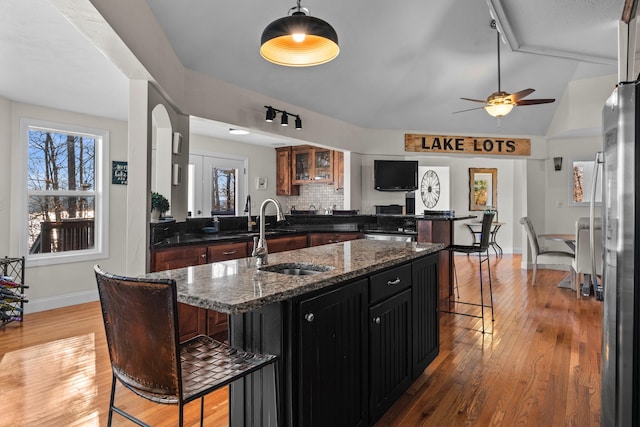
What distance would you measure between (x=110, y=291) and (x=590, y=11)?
4.47 metres

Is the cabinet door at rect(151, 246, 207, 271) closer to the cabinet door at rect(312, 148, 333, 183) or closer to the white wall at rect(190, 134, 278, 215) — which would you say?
the white wall at rect(190, 134, 278, 215)

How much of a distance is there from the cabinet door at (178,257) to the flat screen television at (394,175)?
12.2 feet

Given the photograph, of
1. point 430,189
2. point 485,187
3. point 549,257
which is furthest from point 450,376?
point 485,187

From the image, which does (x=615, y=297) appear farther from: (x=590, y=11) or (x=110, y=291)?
(x=590, y=11)

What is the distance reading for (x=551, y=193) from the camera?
7164mm

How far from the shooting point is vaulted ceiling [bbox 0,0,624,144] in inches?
123

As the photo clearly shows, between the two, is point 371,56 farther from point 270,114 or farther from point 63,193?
point 63,193

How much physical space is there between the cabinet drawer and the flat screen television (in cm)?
413

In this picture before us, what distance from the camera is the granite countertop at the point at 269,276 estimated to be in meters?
1.37

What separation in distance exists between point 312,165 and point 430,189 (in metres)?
3.47

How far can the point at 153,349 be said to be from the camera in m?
1.23

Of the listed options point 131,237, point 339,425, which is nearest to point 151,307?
point 339,425

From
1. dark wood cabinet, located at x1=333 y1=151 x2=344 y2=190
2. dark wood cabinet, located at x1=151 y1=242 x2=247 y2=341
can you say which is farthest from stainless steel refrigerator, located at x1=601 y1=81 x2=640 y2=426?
dark wood cabinet, located at x1=333 y1=151 x2=344 y2=190

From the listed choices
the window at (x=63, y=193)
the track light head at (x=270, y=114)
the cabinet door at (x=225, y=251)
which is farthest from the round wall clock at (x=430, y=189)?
the window at (x=63, y=193)
